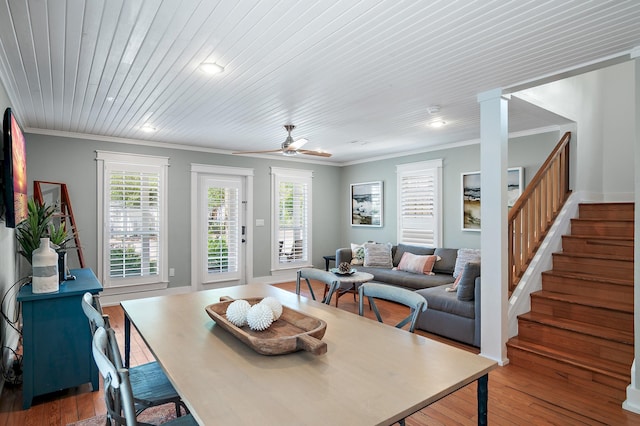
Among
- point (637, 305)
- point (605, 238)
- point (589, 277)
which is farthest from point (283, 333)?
point (605, 238)

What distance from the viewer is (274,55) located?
8.19 ft

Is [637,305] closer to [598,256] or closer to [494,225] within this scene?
[494,225]

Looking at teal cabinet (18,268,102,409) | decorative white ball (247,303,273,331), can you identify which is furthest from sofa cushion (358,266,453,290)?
teal cabinet (18,268,102,409)

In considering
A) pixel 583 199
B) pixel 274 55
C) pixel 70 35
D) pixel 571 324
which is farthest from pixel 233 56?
pixel 583 199

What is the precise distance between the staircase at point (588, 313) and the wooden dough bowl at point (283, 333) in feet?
7.99

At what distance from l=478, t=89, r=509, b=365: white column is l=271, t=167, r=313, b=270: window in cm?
427

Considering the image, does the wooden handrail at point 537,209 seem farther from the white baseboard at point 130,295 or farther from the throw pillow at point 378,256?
the white baseboard at point 130,295

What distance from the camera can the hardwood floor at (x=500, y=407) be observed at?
2.37 metres

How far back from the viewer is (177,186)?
19.1ft

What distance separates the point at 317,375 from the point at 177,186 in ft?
17.0

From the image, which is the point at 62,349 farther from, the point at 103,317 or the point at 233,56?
the point at 233,56

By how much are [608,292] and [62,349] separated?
4556 millimetres

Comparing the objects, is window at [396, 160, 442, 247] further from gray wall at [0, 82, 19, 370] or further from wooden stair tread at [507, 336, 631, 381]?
gray wall at [0, 82, 19, 370]

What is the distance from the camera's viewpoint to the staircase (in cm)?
281
